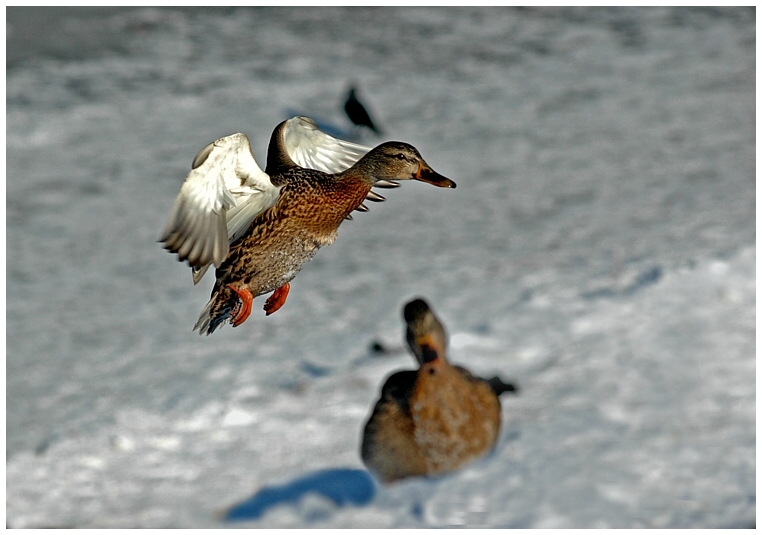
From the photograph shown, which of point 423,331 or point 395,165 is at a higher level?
point 423,331

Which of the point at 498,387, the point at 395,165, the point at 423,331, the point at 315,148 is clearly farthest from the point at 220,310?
the point at 498,387

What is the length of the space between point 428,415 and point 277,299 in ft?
13.6

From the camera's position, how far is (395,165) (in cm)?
121

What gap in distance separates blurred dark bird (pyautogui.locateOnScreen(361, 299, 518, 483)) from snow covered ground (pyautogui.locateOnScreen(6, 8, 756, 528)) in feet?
1.84

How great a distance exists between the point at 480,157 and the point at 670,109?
231 cm

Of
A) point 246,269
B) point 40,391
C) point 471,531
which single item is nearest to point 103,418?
point 40,391

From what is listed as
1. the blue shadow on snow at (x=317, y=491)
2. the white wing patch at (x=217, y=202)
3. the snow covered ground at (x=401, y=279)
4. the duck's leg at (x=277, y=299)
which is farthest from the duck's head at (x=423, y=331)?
the duck's leg at (x=277, y=299)

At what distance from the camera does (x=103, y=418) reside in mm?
7547

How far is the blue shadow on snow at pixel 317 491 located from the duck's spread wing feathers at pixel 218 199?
18.0 feet

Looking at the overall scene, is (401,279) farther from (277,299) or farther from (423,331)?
(277,299)

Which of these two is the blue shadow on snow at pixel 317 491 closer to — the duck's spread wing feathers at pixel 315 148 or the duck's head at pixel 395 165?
the duck's spread wing feathers at pixel 315 148

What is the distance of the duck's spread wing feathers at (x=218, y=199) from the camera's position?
1.11 meters

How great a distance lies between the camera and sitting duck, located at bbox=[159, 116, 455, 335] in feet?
3.95

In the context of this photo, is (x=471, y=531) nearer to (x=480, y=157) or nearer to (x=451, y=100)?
(x=480, y=157)
